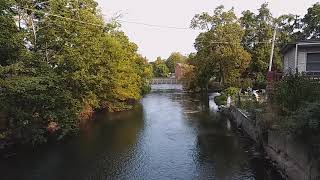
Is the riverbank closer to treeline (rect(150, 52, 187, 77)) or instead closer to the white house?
the white house

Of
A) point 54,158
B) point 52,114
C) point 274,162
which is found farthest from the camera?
point 52,114

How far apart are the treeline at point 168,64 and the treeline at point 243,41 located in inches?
2908

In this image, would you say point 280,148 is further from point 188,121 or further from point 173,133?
point 188,121

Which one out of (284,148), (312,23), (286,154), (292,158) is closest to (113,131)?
(284,148)

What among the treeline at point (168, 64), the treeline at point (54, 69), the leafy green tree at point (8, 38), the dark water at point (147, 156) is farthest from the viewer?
the treeline at point (168, 64)

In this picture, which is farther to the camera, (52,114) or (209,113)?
(209,113)

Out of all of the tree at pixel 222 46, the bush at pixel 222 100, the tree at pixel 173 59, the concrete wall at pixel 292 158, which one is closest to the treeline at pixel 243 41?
the tree at pixel 222 46

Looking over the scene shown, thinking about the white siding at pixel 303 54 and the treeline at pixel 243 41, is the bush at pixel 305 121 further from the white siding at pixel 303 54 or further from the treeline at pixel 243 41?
the treeline at pixel 243 41

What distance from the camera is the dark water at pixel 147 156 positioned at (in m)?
16.6

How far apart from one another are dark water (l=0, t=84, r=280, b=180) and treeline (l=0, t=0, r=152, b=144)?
1.79m

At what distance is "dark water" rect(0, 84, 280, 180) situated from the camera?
1662 centimetres

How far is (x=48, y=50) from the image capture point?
26.7 meters

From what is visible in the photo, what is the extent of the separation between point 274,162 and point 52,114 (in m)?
12.1

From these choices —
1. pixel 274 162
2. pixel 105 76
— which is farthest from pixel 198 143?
pixel 105 76
